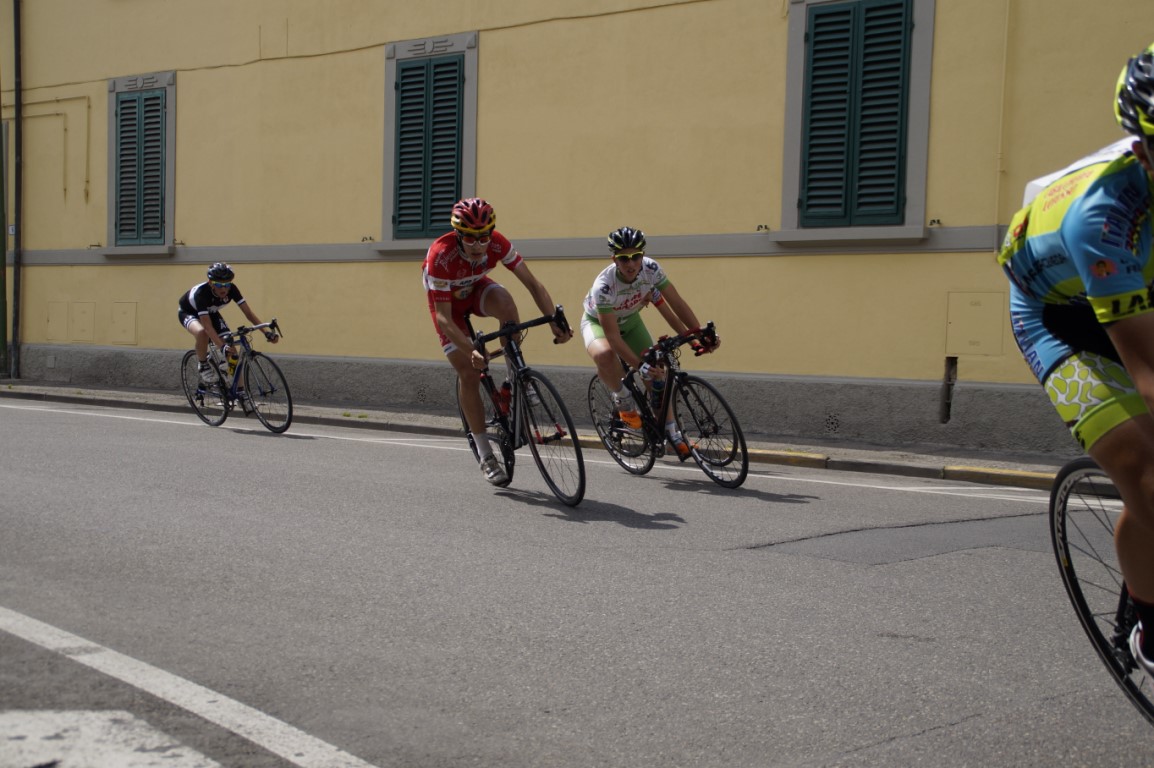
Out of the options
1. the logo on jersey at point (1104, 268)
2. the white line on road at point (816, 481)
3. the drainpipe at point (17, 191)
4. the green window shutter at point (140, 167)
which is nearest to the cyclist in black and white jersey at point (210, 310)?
the white line on road at point (816, 481)

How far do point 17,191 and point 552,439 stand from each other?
15.6 meters

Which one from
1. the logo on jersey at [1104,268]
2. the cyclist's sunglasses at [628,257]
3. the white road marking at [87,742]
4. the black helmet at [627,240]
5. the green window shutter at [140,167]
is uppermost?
the green window shutter at [140,167]

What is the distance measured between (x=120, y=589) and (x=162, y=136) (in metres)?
14.9

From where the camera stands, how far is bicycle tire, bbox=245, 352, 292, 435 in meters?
12.6

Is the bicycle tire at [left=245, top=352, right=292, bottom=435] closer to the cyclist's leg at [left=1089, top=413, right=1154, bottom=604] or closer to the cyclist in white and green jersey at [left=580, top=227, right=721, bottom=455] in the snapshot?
the cyclist in white and green jersey at [left=580, top=227, right=721, bottom=455]

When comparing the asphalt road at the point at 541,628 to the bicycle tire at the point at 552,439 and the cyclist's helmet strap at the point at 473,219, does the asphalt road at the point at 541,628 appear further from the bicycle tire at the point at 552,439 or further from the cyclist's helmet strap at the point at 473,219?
the cyclist's helmet strap at the point at 473,219

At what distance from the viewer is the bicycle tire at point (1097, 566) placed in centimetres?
362

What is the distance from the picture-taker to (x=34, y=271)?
20344mm

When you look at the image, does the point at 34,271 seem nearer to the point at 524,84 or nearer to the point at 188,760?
the point at 524,84

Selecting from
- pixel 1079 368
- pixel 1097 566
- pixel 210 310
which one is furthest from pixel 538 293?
pixel 210 310

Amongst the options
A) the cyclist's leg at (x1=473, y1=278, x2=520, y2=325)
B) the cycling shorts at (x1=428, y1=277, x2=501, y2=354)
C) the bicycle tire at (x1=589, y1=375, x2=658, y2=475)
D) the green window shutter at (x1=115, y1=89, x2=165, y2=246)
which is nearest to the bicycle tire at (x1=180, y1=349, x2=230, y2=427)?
the bicycle tire at (x1=589, y1=375, x2=658, y2=475)

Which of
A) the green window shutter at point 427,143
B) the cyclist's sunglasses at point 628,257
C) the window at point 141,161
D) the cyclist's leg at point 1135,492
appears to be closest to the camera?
the cyclist's leg at point 1135,492

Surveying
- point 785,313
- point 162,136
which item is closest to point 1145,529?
point 785,313

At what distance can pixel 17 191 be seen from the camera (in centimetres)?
2027
